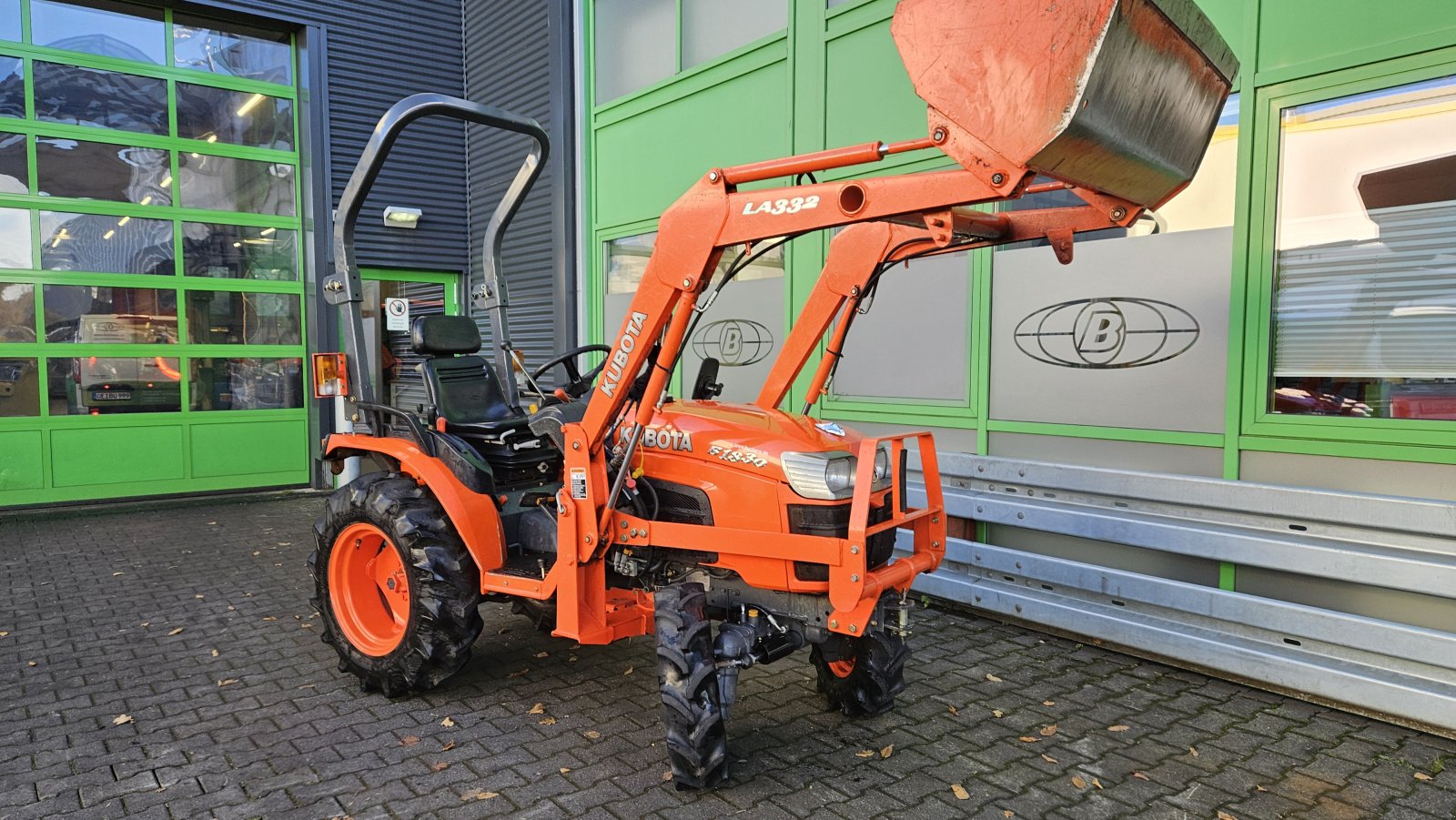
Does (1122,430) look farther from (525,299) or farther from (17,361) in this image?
(17,361)

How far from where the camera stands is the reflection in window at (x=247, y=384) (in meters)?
8.94

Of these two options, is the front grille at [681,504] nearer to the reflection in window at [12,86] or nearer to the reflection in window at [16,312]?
the reflection in window at [16,312]

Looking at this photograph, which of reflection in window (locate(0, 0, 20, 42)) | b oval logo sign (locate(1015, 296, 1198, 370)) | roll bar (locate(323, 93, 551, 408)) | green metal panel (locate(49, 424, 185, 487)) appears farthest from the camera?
green metal panel (locate(49, 424, 185, 487))

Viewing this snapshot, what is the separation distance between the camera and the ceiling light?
9.58 meters

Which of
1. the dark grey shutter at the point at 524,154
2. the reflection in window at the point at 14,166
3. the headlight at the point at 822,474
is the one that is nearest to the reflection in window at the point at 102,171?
the reflection in window at the point at 14,166

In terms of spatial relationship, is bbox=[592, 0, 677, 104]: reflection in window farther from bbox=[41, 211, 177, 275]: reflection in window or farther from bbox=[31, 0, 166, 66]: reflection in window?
bbox=[41, 211, 177, 275]: reflection in window

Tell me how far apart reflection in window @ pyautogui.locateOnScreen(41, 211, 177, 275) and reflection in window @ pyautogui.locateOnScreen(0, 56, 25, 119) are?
91cm

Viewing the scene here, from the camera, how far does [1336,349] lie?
12.8 ft

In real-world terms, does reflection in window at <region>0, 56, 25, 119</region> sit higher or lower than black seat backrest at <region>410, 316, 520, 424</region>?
higher

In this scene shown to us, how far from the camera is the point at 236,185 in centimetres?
915

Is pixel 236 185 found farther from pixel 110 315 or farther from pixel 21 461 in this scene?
pixel 21 461

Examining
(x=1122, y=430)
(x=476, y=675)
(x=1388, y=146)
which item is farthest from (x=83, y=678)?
(x=1388, y=146)

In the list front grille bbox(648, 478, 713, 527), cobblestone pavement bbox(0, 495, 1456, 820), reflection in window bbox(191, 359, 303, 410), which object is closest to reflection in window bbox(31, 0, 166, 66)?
reflection in window bbox(191, 359, 303, 410)

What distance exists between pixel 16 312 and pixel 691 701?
8.27 m
